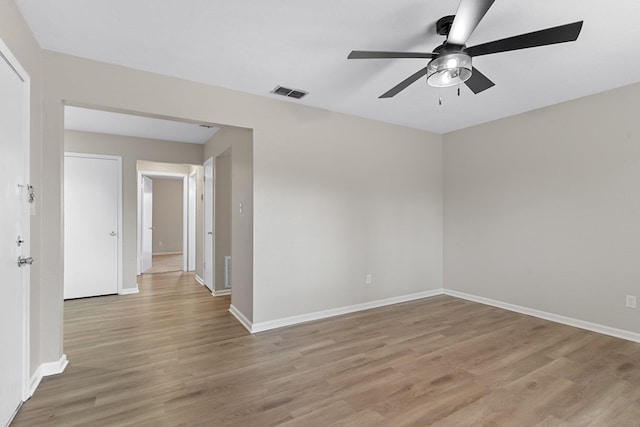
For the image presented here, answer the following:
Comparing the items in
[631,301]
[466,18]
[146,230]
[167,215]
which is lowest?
[631,301]

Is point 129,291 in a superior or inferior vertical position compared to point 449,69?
inferior

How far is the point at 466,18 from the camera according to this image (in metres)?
1.68

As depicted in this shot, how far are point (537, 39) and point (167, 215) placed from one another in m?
10.2

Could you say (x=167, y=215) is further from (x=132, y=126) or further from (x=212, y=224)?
(x=132, y=126)

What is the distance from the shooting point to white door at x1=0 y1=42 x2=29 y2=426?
174 cm

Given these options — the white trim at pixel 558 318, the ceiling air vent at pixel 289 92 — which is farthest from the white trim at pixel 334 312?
the ceiling air vent at pixel 289 92

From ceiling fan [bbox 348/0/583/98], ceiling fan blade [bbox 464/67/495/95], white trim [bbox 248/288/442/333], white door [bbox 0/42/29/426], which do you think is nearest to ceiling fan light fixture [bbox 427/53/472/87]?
ceiling fan [bbox 348/0/583/98]

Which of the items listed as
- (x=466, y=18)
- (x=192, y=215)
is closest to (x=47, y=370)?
(x=466, y=18)

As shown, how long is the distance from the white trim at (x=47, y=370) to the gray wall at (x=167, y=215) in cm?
777

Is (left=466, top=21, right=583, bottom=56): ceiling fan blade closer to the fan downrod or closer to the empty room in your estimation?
the empty room

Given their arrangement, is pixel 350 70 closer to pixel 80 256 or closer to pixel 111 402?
pixel 111 402

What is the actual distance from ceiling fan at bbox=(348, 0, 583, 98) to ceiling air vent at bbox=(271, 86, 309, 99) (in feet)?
4.18

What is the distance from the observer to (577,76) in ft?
9.62

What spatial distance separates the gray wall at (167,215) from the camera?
9.71 meters
